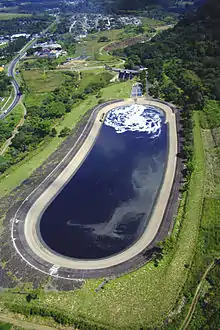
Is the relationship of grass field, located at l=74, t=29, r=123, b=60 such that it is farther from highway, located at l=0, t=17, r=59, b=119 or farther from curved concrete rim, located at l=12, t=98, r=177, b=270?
curved concrete rim, located at l=12, t=98, r=177, b=270

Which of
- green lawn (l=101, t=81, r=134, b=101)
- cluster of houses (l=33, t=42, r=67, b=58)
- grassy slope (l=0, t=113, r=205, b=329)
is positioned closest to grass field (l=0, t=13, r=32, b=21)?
cluster of houses (l=33, t=42, r=67, b=58)

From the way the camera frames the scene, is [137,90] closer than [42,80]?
Yes

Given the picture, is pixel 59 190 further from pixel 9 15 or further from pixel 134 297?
pixel 9 15

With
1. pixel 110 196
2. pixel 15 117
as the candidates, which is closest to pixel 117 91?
pixel 15 117

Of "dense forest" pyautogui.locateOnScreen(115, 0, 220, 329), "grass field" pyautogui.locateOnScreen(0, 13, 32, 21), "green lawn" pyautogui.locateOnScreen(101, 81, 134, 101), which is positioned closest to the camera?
"dense forest" pyautogui.locateOnScreen(115, 0, 220, 329)

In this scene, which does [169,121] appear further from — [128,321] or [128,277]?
[128,321]

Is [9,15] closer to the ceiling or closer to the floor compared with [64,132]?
closer to the ceiling

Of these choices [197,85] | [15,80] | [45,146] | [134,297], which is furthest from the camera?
[15,80]

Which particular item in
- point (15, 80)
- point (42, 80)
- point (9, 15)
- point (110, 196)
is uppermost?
point (9, 15)

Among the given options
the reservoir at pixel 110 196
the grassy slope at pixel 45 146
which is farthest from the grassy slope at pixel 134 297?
the grassy slope at pixel 45 146
